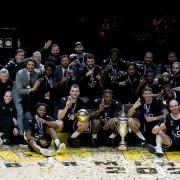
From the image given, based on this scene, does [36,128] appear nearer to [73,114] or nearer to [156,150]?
[73,114]

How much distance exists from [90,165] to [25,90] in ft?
7.08

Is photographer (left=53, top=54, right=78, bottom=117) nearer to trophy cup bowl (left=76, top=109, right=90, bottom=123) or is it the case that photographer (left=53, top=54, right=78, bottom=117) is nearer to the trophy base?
trophy cup bowl (left=76, top=109, right=90, bottom=123)

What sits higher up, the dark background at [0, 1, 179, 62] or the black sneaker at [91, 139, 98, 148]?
the dark background at [0, 1, 179, 62]

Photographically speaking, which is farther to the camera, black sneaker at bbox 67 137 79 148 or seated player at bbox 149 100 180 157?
black sneaker at bbox 67 137 79 148

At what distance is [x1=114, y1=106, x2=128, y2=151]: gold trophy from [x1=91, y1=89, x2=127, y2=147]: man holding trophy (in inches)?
1.7

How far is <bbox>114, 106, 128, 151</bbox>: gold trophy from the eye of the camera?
13125mm

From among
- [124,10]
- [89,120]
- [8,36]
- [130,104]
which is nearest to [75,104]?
[89,120]

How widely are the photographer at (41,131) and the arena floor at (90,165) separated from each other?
19 cm

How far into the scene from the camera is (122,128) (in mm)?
13188

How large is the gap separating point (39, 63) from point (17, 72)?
66 centimetres

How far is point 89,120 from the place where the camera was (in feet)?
43.9

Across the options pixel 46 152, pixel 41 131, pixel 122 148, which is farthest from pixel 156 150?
pixel 41 131

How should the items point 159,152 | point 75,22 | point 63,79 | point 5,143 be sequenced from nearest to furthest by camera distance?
1. point 159,152
2. point 5,143
3. point 63,79
4. point 75,22

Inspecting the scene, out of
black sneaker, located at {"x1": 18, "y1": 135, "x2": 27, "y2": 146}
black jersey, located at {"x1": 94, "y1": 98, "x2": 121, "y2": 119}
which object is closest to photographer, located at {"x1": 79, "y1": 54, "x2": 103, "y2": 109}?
black jersey, located at {"x1": 94, "y1": 98, "x2": 121, "y2": 119}
